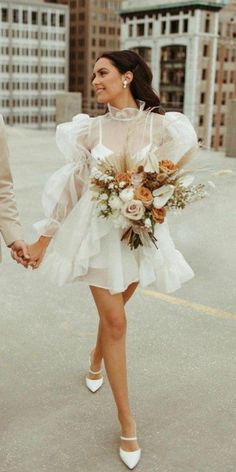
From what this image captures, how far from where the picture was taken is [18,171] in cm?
1088

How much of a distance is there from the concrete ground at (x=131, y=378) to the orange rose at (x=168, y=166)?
0.80 m

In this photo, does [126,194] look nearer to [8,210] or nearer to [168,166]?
[168,166]

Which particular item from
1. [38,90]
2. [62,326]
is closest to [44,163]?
[62,326]

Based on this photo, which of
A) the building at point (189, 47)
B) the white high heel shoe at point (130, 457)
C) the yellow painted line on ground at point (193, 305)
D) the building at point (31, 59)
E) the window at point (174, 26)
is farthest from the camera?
the building at point (31, 59)

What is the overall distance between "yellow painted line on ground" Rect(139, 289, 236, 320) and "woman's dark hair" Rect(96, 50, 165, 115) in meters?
2.18

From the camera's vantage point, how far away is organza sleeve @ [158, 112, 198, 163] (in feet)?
9.84

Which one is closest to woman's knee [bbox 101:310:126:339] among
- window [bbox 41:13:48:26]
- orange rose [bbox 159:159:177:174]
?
orange rose [bbox 159:159:177:174]

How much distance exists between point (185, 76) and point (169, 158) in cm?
11134

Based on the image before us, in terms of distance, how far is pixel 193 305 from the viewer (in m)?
5.02

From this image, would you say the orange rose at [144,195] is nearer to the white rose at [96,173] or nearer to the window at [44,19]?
the white rose at [96,173]

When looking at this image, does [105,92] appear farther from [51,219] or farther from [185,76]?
[185,76]

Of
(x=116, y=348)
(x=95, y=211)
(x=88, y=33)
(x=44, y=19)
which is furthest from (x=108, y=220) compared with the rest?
(x=88, y=33)

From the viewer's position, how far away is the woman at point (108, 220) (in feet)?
9.82

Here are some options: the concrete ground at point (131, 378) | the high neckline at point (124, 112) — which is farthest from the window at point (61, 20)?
the high neckline at point (124, 112)
